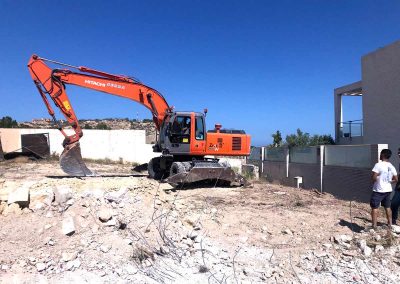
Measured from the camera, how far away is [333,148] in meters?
14.5

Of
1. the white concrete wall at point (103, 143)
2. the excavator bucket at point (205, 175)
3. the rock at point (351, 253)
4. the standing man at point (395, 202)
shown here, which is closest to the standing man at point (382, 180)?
the standing man at point (395, 202)

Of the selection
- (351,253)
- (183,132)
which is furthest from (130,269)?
(183,132)

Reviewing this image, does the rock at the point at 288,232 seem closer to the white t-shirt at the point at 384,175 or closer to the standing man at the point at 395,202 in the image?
the white t-shirt at the point at 384,175

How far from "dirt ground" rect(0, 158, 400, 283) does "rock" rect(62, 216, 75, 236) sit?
25 mm

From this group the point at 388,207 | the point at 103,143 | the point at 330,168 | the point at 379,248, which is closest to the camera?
the point at 379,248

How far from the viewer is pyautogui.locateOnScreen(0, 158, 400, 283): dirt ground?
6244 mm

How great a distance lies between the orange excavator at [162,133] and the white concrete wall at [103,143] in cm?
1627

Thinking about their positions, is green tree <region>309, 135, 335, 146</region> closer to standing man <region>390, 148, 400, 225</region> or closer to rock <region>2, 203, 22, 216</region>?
standing man <region>390, 148, 400, 225</region>

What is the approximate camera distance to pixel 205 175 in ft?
42.7

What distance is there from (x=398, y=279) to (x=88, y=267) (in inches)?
189

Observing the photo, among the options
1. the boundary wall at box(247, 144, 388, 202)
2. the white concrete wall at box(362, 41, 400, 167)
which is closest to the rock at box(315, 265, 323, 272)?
the boundary wall at box(247, 144, 388, 202)

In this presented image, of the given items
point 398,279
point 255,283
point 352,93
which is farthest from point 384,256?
point 352,93

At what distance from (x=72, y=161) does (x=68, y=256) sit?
22.1ft

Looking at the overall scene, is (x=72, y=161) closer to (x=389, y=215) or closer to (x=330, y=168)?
(x=330, y=168)
